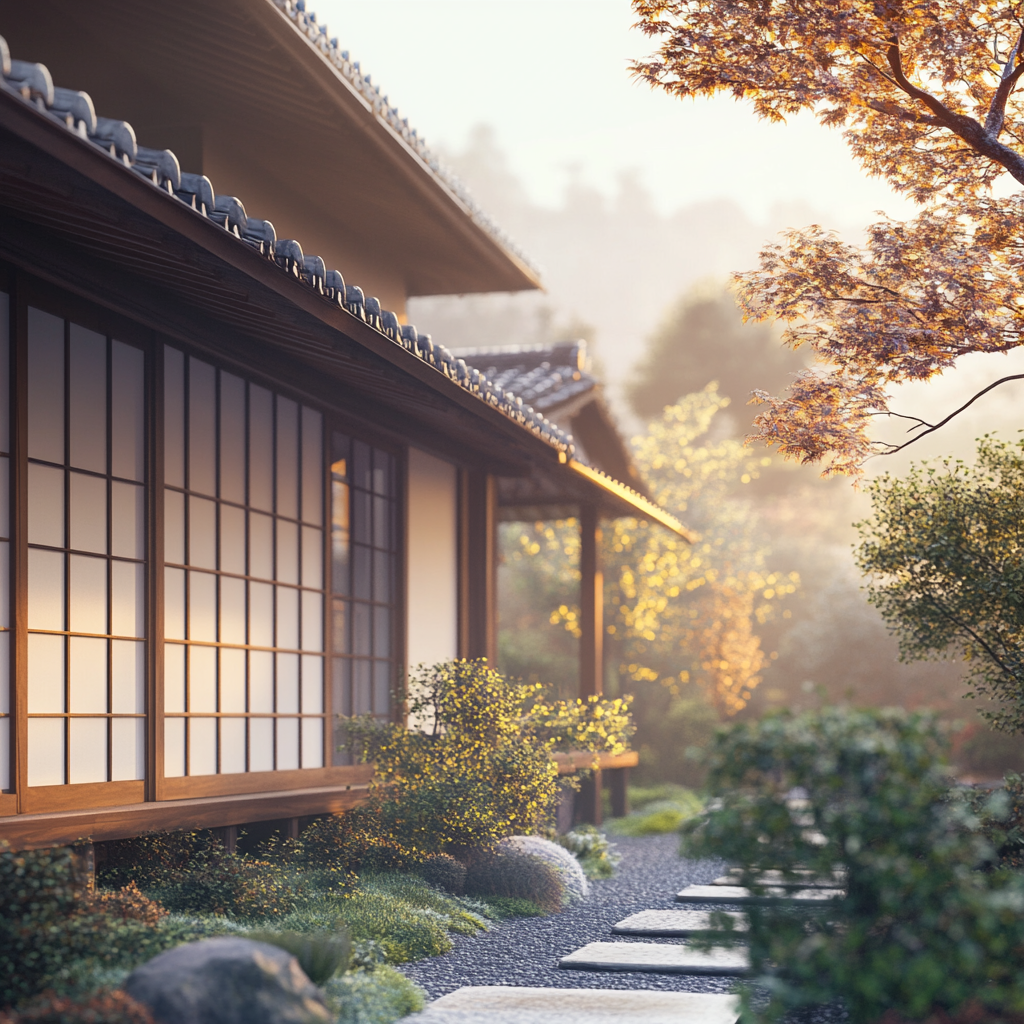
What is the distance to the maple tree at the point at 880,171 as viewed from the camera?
5.84 metres

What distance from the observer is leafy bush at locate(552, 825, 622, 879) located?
28.4 feet

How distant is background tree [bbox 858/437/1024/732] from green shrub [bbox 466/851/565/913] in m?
2.53

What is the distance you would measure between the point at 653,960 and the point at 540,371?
759cm

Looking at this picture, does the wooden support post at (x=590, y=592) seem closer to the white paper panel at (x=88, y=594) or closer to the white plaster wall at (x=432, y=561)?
→ the white plaster wall at (x=432, y=561)

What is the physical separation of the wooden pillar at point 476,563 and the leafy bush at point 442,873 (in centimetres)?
333

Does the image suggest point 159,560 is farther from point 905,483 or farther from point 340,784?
point 905,483

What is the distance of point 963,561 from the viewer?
6293 millimetres

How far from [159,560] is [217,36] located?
297 cm

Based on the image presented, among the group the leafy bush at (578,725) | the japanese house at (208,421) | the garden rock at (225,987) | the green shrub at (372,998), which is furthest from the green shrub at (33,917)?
the leafy bush at (578,725)

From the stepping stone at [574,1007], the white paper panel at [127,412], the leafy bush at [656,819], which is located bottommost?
the leafy bush at [656,819]

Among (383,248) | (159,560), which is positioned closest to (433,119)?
(383,248)

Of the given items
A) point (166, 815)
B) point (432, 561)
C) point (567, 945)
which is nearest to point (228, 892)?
point (166, 815)

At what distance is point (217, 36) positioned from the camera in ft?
21.8

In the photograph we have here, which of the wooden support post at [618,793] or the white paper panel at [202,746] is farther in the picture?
the wooden support post at [618,793]
